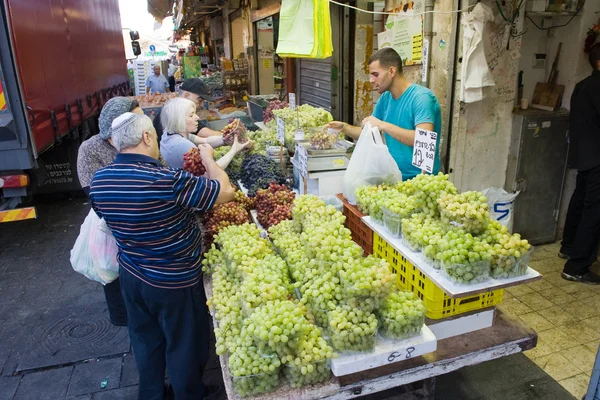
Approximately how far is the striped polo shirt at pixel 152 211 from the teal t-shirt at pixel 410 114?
1839mm

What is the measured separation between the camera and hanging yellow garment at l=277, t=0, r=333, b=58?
3816mm

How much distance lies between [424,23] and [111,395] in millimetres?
4631

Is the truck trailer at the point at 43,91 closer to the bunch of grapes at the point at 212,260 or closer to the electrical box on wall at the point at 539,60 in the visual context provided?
the bunch of grapes at the point at 212,260

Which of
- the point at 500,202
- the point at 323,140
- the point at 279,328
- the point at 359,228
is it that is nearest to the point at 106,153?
the point at 323,140

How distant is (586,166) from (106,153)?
185 inches

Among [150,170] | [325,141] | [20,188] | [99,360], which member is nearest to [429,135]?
[325,141]

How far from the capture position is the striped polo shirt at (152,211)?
7.94ft

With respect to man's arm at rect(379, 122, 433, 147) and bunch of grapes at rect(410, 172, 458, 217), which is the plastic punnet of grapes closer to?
bunch of grapes at rect(410, 172, 458, 217)

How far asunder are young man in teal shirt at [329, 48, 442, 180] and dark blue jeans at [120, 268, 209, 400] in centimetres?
196

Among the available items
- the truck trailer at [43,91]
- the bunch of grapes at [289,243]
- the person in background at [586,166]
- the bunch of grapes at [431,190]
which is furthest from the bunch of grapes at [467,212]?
the truck trailer at [43,91]

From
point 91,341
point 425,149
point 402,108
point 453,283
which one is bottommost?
point 91,341

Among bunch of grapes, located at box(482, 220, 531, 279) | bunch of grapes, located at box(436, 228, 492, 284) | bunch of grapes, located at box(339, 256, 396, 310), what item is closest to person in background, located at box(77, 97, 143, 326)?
bunch of grapes, located at box(339, 256, 396, 310)

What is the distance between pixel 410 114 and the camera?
3658 millimetres

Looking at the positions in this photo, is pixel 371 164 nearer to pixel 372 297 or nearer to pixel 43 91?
pixel 372 297
